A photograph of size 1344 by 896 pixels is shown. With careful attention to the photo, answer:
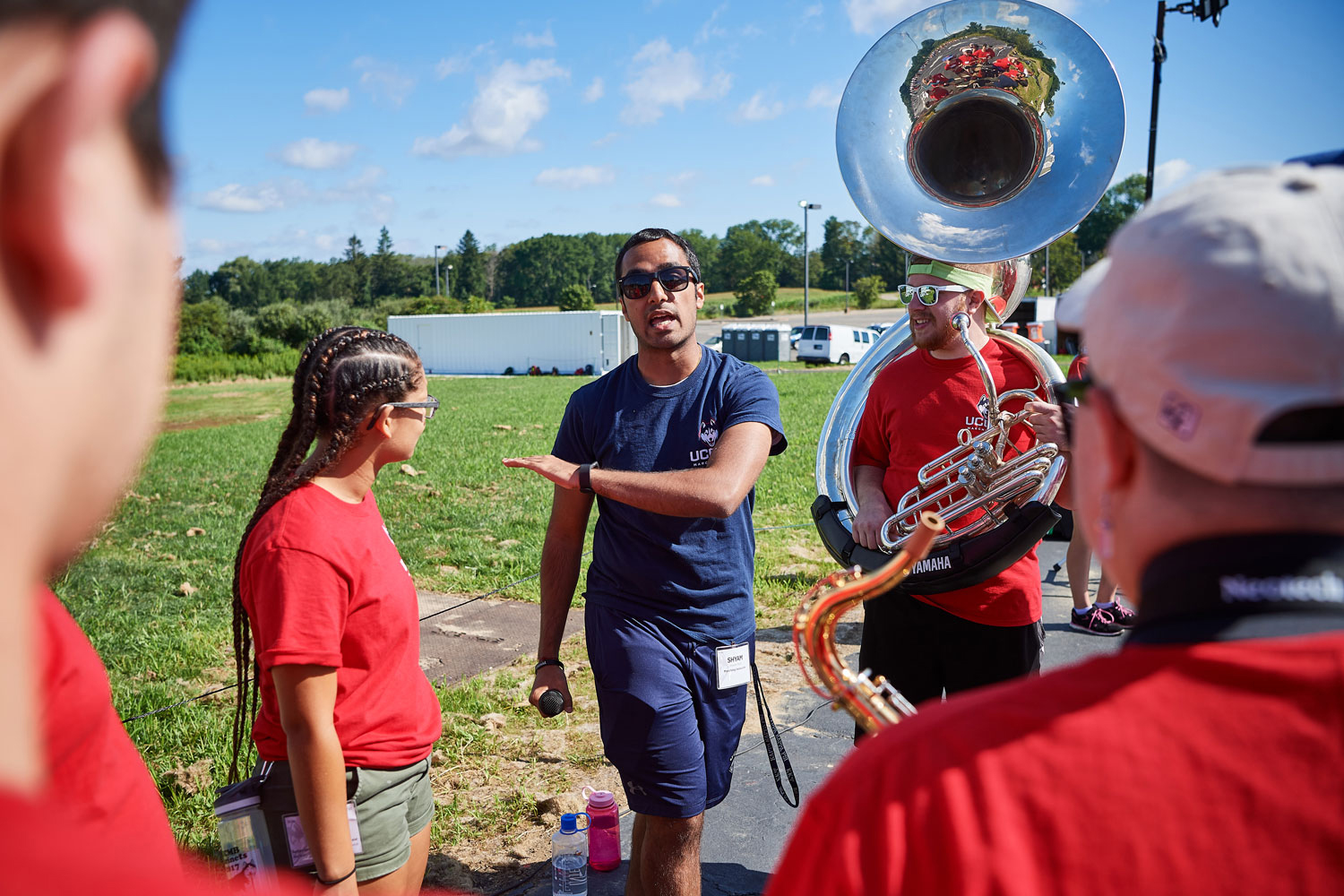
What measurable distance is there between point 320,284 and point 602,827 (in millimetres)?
98008

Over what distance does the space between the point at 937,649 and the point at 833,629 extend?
2074 millimetres

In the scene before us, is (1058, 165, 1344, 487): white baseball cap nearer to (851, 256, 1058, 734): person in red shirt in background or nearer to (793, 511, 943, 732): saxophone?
(793, 511, 943, 732): saxophone

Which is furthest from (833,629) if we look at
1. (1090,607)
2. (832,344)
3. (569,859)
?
(832,344)

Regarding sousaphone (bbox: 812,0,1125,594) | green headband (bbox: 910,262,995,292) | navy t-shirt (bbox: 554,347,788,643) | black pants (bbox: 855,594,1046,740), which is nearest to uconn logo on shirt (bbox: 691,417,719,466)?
navy t-shirt (bbox: 554,347,788,643)

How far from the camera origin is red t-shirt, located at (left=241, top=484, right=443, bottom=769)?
212cm

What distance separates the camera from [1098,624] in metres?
5.64

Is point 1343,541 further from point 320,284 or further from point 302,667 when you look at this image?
point 320,284

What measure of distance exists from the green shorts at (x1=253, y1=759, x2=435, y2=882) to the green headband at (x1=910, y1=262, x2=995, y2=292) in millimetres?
2555

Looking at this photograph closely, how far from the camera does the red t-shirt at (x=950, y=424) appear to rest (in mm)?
3410

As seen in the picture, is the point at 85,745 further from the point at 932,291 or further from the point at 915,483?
the point at 932,291

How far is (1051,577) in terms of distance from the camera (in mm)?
6793

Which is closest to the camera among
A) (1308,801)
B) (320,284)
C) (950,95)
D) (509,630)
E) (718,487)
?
(1308,801)

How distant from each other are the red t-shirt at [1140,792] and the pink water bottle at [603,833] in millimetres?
2792

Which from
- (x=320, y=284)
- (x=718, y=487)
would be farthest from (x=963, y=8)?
(x=320, y=284)
